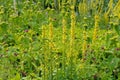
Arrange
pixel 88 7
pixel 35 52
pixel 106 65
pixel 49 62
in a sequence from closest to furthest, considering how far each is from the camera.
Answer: pixel 49 62 → pixel 106 65 → pixel 35 52 → pixel 88 7

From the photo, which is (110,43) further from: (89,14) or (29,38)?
(89,14)

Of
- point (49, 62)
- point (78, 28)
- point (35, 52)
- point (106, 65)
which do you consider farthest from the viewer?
point (78, 28)

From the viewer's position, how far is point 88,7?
493 cm

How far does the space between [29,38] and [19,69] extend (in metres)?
0.39

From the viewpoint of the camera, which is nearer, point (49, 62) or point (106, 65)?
point (49, 62)

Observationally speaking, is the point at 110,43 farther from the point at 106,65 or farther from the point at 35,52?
→ the point at 35,52

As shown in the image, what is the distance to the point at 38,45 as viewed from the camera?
3523 mm

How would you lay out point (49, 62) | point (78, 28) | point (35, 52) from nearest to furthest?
1. point (49, 62)
2. point (35, 52)
3. point (78, 28)

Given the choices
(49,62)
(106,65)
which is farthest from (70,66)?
(106,65)

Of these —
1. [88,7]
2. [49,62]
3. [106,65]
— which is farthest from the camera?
[88,7]

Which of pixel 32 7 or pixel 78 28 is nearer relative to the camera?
pixel 78 28

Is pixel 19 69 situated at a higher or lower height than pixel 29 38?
lower

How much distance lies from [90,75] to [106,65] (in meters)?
0.25

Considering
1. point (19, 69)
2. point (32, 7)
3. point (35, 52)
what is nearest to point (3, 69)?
point (19, 69)
